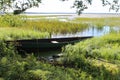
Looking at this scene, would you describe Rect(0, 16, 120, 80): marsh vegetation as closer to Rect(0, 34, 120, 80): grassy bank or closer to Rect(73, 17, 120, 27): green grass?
Rect(0, 34, 120, 80): grassy bank

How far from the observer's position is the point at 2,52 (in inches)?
538

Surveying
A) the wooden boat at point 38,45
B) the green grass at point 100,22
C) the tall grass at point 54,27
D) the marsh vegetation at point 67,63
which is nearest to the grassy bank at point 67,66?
the marsh vegetation at point 67,63

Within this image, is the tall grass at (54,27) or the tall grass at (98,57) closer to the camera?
the tall grass at (98,57)

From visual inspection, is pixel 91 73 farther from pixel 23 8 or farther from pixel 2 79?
pixel 23 8

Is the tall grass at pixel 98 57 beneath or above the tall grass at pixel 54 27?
above

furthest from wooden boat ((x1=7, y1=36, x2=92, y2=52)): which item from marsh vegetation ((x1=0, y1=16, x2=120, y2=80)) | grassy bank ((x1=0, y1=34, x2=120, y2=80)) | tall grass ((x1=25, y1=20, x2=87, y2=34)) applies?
tall grass ((x1=25, y1=20, x2=87, y2=34))

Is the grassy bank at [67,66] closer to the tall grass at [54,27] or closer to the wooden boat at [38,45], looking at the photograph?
the wooden boat at [38,45]

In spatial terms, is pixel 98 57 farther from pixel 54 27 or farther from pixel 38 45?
pixel 54 27

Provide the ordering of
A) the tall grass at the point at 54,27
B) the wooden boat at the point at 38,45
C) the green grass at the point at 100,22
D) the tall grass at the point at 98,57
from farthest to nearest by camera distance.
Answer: the green grass at the point at 100,22 → the tall grass at the point at 54,27 → the wooden boat at the point at 38,45 → the tall grass at the point at 98,57

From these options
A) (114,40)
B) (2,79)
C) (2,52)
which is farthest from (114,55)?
(2,79)

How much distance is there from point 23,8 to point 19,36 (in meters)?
11.4

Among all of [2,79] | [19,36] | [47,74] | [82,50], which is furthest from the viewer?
[19,36]

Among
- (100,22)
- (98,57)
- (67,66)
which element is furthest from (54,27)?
(100,22)

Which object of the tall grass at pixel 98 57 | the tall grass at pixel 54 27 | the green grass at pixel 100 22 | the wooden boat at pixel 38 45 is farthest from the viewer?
the green grass at pixel 100 22
